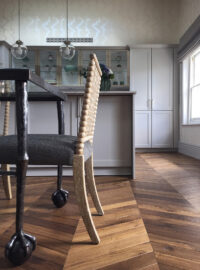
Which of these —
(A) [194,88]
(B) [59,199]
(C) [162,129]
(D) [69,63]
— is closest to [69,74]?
(D) [69,63]

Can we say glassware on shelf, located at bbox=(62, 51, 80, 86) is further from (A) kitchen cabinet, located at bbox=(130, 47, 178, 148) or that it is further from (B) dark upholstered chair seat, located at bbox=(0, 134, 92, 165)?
(B) dark upholstered chair seat, located at bbox=(0, 134, 92, 165)

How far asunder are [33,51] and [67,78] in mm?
892

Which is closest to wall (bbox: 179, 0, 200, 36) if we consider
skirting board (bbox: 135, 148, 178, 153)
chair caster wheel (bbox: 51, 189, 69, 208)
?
skirting board (bbox: 135, 148, 178, 153)

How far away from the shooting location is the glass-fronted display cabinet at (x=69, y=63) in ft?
17.0

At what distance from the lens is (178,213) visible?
4.64ft

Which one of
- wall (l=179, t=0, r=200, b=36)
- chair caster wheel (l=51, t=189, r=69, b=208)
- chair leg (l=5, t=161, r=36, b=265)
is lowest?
chair caster wheel (l=51, t=189, r=69, b=208)

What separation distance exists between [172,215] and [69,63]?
A: 4.42m

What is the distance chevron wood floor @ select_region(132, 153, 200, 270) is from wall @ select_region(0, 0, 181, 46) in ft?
12.8

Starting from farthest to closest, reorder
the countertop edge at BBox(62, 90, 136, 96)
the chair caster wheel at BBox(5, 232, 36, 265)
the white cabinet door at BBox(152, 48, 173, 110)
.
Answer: the white cabinet door at BBox(152, 48, 173, 110) < the countertop edge at BBox(62, 90, 136, 96) < the chair caster wheel at BBox(5, 232, 36, 265)

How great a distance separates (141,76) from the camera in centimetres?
510

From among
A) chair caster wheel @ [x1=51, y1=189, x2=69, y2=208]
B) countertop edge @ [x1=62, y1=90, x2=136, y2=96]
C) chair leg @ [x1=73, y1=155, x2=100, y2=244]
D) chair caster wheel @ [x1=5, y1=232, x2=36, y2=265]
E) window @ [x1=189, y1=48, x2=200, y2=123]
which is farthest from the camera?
window @ [x1=189, y1=48, x2=200, y2=123]

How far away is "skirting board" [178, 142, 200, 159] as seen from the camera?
3.93 m

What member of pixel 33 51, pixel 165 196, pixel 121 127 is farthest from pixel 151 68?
pixel 165 196

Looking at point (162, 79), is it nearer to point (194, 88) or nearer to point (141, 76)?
point (141, 76)
